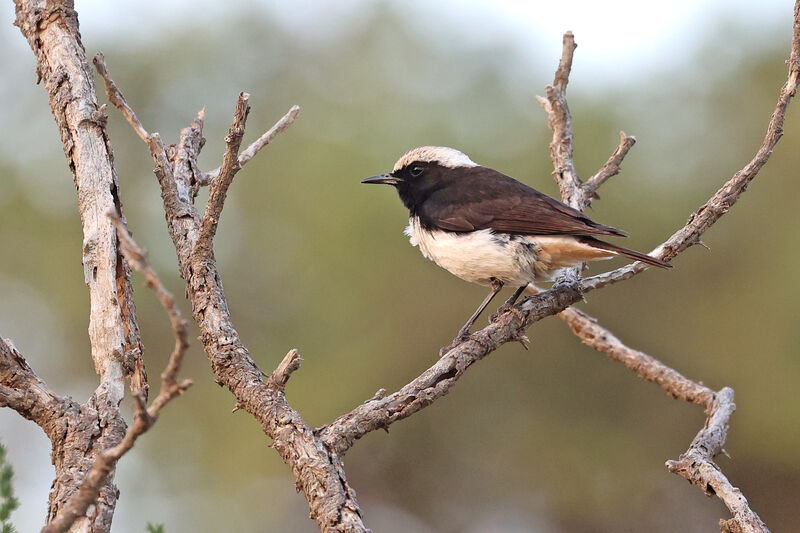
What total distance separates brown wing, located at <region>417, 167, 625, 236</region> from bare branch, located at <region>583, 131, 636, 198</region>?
0.28 meters

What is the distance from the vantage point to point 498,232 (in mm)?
5293

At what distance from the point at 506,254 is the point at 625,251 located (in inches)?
32.3

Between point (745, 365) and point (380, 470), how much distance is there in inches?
193

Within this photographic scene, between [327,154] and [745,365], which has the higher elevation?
[327,154]

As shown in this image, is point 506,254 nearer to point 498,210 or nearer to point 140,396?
point 498,210

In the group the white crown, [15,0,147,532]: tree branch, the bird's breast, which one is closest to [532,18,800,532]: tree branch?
the bird's breast

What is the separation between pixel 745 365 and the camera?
11055mm

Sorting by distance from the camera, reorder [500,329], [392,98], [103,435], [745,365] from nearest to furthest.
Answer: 1. [103,435]
2. [500,329]
3. [745,365]
4. [392,98]

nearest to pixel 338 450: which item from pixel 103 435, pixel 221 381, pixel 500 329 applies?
pixel 221 381

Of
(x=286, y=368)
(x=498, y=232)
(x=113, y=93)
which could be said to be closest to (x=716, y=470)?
(x=286, y=368)

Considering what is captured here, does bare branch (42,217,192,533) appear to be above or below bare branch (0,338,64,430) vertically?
below

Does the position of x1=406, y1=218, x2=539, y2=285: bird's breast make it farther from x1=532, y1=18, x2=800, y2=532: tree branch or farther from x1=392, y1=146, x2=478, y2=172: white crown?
x1=392, y1=146, x2=478, y2=172: white crown

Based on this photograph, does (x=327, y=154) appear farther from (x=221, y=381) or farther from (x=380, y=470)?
(x=221, y=381)

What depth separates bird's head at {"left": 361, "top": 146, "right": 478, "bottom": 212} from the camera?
621cm
